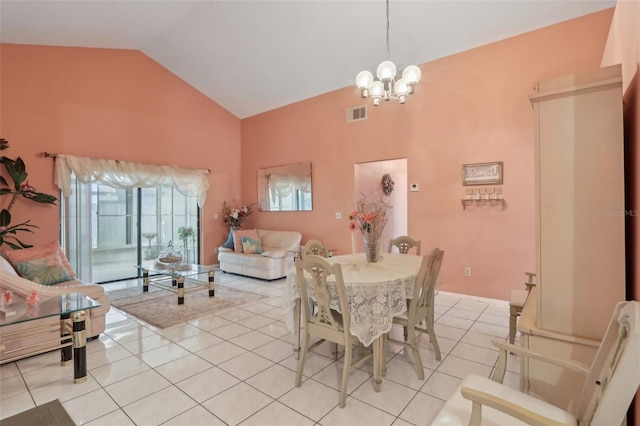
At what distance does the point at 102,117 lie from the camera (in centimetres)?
518

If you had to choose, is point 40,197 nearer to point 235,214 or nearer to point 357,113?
point 235,214

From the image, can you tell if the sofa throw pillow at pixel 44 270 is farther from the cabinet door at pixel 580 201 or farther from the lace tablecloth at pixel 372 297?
the cabinet door at pixel 580 201

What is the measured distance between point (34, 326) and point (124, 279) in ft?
10.9

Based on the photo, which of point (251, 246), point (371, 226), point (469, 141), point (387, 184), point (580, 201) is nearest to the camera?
point (580, 201)

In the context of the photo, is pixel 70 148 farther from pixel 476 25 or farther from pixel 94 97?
pixel 476 25

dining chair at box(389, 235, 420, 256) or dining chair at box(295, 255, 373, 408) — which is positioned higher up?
dining chair at box(389, 235, 420, 256)

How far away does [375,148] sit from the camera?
5.10m

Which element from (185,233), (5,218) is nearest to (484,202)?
(185,233)

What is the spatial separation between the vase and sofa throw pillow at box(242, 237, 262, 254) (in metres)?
3.45

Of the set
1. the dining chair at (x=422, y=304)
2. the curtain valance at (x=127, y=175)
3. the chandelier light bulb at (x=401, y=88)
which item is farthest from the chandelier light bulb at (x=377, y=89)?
the curtain valance at (x=127, y=175)

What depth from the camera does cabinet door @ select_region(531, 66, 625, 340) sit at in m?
1.50

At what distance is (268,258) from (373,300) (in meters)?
3.60

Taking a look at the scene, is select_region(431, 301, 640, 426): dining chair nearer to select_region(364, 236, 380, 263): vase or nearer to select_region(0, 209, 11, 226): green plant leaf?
select_region(364, 236, 380, 263): vase

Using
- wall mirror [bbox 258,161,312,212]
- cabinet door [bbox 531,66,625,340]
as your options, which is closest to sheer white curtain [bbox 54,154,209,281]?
wall mirror [bbox 258,161,312,212]
